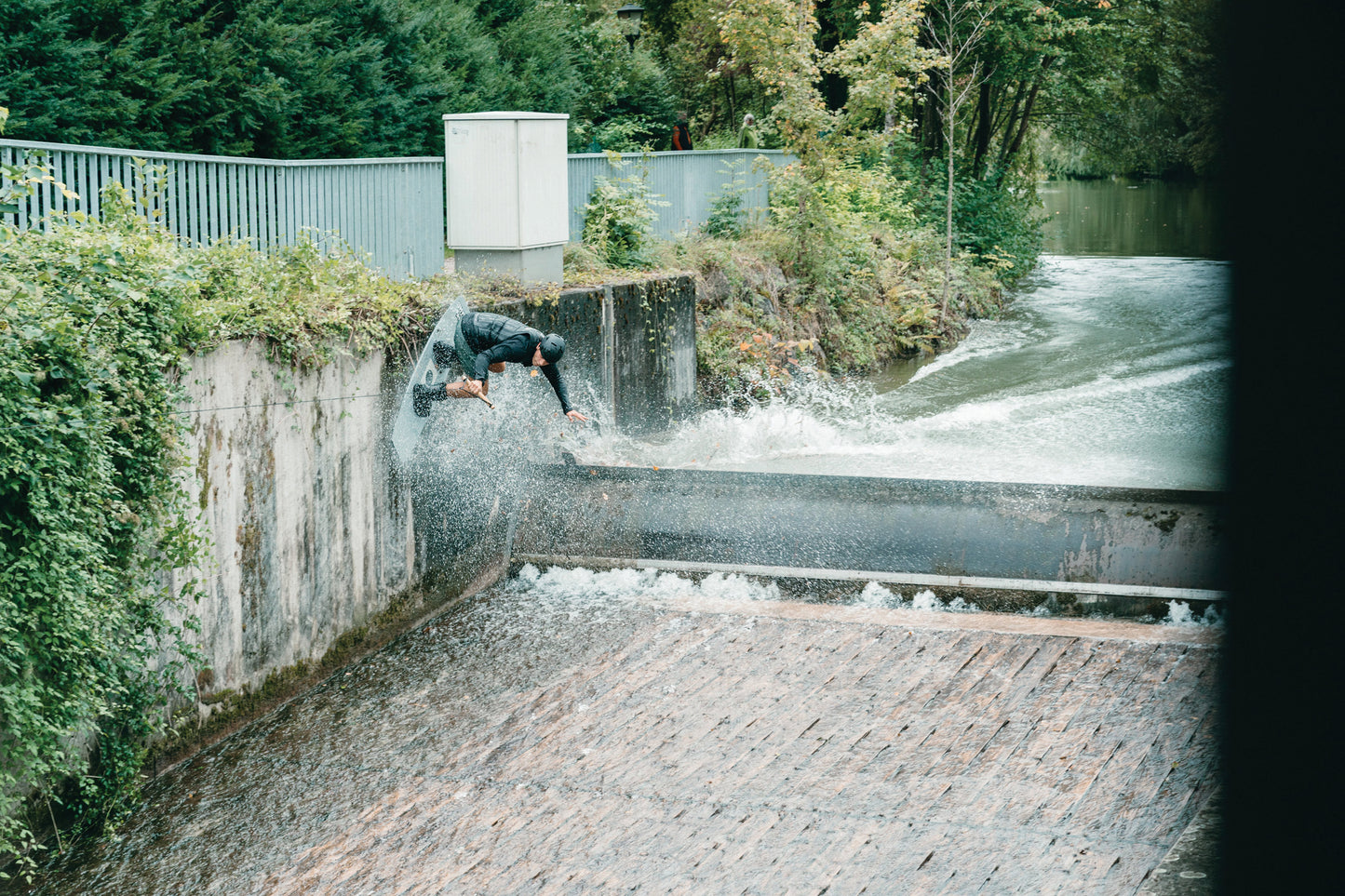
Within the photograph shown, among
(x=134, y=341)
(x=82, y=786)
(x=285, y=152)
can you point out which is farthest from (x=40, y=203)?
(x=285, y=152)

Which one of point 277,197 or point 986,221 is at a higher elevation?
point 986,221

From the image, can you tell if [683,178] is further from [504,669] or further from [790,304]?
[504,669]

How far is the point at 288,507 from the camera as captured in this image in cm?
748

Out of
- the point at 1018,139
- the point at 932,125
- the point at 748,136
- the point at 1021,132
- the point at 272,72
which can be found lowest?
the point at 272,72

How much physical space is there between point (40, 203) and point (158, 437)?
116 inches

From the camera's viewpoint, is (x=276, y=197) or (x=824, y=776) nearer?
(x=824, y=776)

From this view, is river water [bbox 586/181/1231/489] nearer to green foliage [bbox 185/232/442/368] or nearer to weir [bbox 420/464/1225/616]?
weir [bbox 420/464/1225/616]

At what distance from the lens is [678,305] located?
1439cm

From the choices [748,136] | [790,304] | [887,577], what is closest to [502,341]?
[887,577]

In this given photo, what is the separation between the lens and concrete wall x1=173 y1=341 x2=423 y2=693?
6789mm

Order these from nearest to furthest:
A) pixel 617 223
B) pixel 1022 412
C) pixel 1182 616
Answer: pixel 1182 616
pixel 617 223
pixel 1022 412

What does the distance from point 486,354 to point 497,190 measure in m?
2.91

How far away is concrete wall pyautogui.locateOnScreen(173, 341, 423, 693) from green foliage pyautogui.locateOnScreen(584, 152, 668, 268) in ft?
19.5

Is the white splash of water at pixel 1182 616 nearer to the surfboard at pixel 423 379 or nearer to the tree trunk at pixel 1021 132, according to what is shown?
the surfboard at pixel 423 379
